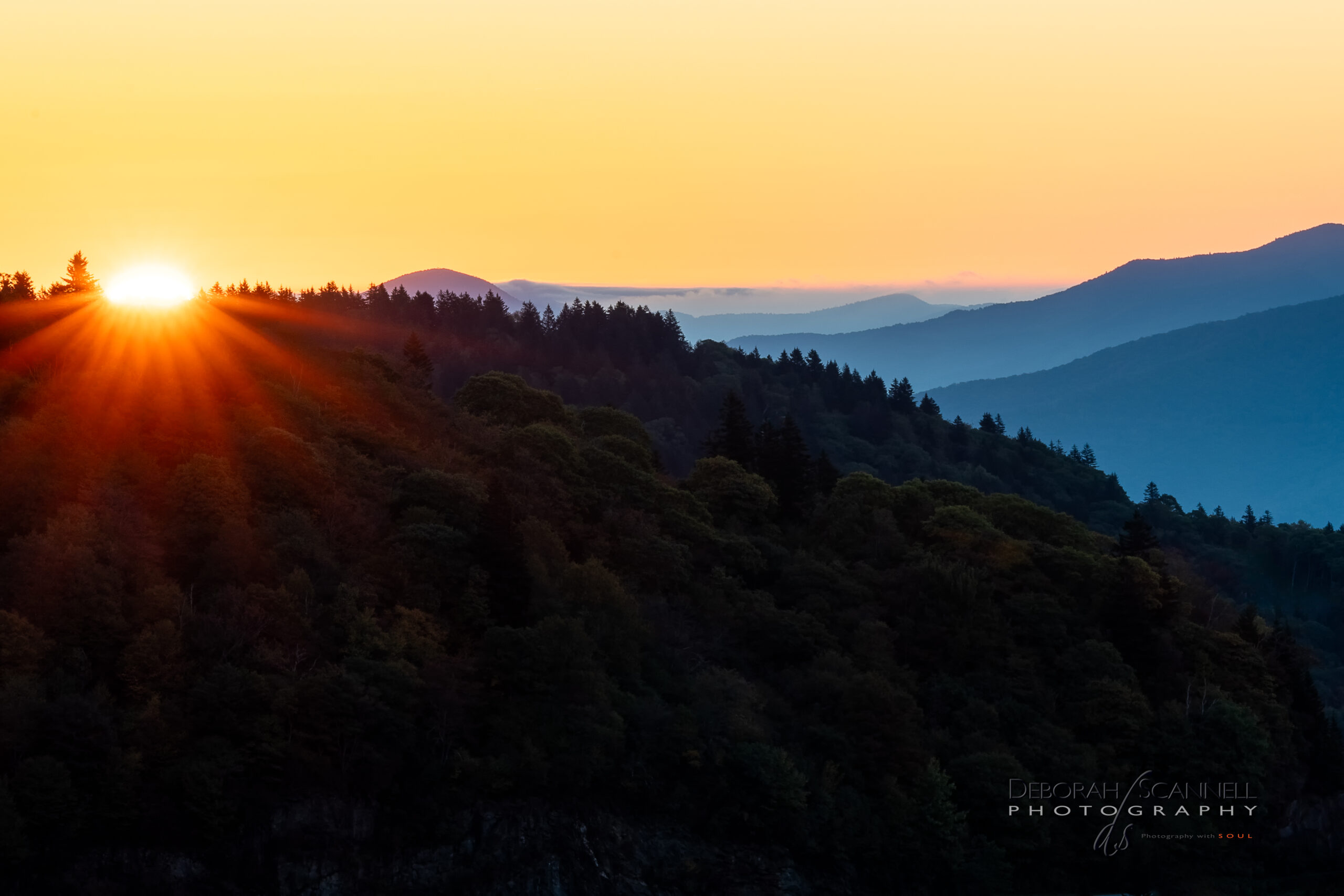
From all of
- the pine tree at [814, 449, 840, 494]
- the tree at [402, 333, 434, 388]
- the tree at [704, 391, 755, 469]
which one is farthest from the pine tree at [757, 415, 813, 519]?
the tree at [402, 333, 434, 388]

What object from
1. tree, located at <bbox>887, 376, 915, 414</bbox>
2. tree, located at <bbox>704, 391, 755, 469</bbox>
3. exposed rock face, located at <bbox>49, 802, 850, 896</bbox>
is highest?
tree, located at <bbox>704, 391, 755, 469</bbox>

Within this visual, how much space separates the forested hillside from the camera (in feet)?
123

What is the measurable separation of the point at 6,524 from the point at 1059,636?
43.2m

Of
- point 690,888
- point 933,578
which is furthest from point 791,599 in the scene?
point 690,888

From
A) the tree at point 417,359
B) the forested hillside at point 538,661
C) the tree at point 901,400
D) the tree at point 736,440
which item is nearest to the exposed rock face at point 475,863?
the forested hillside at point 538,661

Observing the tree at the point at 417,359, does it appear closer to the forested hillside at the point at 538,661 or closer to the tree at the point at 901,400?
the forested hillside at the point at 538,661

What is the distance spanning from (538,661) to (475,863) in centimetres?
732

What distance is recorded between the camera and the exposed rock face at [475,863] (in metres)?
35.3

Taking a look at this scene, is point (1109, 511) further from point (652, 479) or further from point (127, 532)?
point (127, 532)

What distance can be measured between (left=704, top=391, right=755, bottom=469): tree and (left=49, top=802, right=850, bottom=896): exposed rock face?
109ft

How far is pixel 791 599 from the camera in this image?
57.8 m

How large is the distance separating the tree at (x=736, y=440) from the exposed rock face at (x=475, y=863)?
33224 mm
